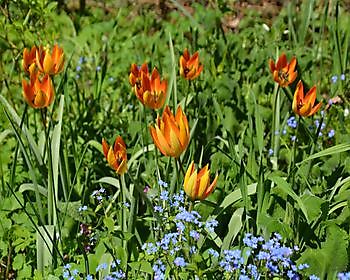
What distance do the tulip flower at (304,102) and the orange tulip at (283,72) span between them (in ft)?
0.67

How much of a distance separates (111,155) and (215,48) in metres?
1.46

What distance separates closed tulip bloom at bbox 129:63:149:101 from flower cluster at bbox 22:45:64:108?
0.79 feet

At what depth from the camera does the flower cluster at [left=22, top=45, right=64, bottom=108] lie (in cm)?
201

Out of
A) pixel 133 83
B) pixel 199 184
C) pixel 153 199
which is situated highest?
pixel 133 83

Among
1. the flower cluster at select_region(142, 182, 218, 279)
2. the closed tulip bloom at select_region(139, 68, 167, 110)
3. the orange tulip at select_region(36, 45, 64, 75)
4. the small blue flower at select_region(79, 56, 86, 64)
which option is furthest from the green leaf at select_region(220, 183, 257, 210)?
the small blue flower at select_region(79, 56, 86, 64)

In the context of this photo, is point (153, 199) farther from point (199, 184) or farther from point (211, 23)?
point (211, 23)

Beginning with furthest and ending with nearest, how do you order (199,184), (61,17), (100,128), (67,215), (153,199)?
(61,17) < (100,128) < (67,215) < (153,199) < (199,184)

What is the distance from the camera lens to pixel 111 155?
5.93 ft

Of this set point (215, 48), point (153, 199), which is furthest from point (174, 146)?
point (215, 48)

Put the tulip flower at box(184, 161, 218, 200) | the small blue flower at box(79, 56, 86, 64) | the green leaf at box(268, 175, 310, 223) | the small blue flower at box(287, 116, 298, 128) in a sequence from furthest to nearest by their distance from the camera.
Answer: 1. the small blue flower at box(79, 56, 86, 64)
2. the small blue flower at box(287, 116, 298, 128)
3. the green leaf at box(268, 175, 310, 223)
4. the tulip flower at box(184, 161, 218, 200)

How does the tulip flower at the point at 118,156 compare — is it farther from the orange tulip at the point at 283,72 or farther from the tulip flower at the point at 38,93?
the orange tulip at the point at 283,72

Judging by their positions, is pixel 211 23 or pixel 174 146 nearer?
pixel 174 146

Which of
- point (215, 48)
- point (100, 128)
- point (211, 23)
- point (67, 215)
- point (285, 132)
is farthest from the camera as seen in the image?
point (211, 23)

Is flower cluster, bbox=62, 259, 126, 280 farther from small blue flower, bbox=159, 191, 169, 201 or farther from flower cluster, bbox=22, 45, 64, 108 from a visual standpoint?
flower cluster, bbox=22, 45, 64, 108
